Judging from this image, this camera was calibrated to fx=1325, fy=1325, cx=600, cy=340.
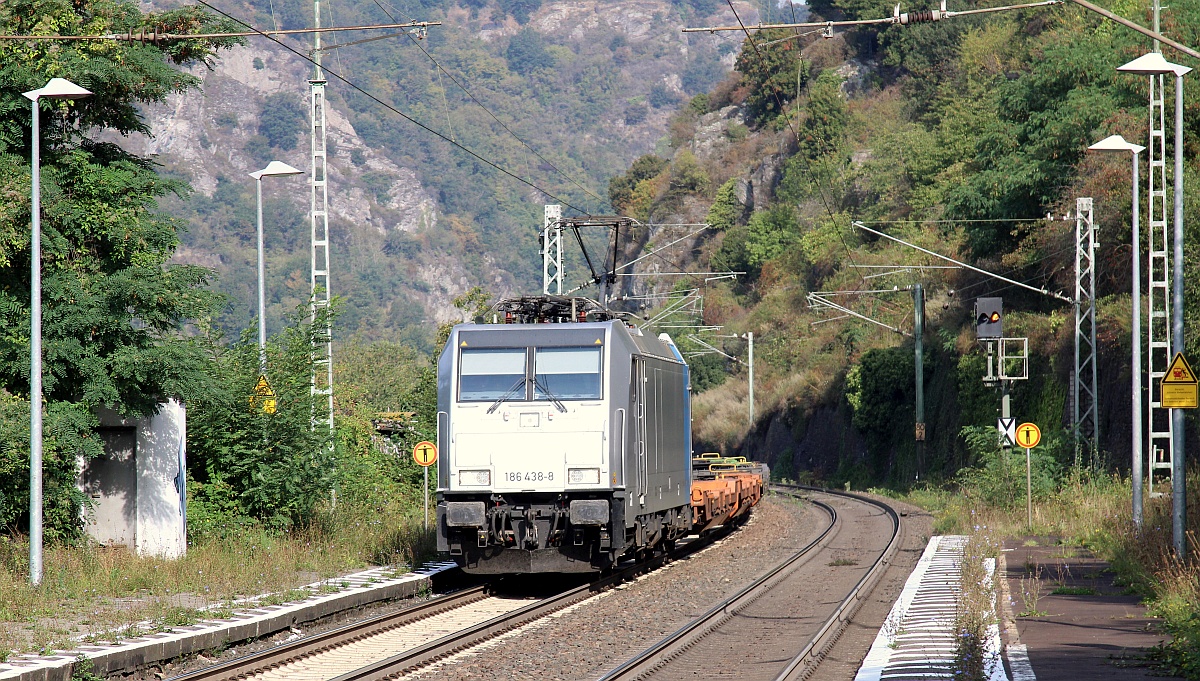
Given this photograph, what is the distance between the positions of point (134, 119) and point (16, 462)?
233 inches

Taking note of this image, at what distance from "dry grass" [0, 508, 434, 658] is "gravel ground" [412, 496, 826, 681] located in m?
3.36

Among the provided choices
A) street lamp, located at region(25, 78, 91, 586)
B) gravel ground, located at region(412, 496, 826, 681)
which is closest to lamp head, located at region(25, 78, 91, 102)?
street lamp, located at region(25, 78, 91, 586)

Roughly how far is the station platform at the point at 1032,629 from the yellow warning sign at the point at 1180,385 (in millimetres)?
2573

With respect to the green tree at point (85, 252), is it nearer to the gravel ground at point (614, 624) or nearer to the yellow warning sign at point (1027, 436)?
the gravel ground at point (614, 624)

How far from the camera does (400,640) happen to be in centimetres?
1448

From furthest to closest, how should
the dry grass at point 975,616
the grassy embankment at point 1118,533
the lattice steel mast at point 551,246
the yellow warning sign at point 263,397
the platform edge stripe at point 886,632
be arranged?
1. the lattice steel mast at point 551,246
2. the yellow warning sign at point 263,397
3. the grassy embankment at point 1118,533
4. the platform edge stripe at point 886,632
5. the dry grass at point 975,616

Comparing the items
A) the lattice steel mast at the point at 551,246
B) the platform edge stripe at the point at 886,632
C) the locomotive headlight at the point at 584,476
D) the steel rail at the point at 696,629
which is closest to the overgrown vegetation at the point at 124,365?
the locomotive headlight at the point at 584,476

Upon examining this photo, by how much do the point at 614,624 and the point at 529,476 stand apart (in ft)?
10.1

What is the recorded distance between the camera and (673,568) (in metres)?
22.5

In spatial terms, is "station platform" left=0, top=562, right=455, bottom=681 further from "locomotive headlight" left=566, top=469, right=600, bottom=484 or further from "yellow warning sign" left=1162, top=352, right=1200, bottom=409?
"yellow warning sign" left=1162, top=352, right=1200, bottom=409

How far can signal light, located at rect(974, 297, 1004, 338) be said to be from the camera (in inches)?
1352

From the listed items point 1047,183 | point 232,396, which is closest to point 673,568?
point 232,396

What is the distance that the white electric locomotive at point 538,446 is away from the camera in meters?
18.0

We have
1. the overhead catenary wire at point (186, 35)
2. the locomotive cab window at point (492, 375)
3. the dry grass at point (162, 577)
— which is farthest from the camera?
the locomotive cab window at point (492, 375)
